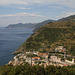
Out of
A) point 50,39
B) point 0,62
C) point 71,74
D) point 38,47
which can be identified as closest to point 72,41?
point 50,39

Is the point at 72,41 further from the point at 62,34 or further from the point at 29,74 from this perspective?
the point at 29,74

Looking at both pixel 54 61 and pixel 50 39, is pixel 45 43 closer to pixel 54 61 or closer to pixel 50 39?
pixel 50 39


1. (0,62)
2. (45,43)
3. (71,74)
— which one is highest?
(71,74)

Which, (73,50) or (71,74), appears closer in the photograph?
(71,74)

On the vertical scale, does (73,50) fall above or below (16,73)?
below

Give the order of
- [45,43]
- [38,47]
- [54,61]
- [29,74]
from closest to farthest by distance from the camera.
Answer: [29,74] → [54,61] → [38,47] → [45,43]

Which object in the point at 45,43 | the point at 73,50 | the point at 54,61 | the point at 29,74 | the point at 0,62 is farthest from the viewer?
the point at 45,43

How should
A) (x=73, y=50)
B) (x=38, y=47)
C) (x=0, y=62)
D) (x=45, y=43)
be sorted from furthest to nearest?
1. (x=45, y=43)
2. (x=38, y=47)
3. (x=73, y=50)
4. (x=0, y=62)

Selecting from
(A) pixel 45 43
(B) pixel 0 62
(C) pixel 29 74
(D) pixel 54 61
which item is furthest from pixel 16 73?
(A) pixel 45 43

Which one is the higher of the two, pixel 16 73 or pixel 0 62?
pixel 16 73
